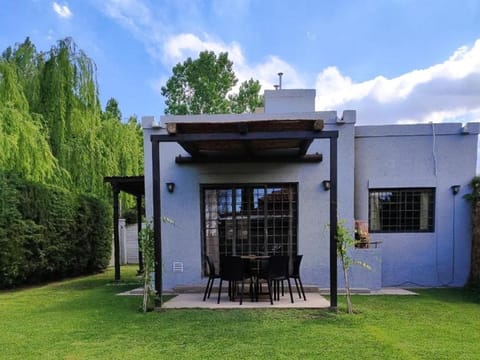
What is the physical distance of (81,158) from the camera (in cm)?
1133

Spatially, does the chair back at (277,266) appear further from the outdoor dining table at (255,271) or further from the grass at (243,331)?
the grass at (243,331)

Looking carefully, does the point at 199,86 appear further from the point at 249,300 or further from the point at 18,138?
the point at 249,300

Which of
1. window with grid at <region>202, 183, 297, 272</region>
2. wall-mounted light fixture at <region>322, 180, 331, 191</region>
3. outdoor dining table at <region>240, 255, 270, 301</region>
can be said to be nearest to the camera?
outdoor dining table at <region>240, 255, 270, 301</region>

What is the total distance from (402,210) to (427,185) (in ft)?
2.72

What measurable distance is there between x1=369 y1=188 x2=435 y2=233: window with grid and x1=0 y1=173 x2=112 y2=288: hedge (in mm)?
8590

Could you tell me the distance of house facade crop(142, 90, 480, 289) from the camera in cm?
782

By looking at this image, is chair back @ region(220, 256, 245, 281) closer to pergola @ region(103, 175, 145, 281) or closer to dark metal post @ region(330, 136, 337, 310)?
dark metal post @ region(330, 136, 337, 310)

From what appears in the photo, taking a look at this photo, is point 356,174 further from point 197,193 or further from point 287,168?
point 197,193

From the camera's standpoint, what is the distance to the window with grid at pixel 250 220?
7.92 m

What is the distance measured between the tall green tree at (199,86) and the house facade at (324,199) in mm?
16755

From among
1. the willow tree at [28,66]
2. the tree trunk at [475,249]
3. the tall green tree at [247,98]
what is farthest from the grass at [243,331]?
the tall green tree at [247,98]

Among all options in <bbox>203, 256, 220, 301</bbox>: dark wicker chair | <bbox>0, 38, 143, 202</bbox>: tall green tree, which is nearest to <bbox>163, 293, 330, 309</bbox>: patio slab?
<bbox>203, 256, 220, 301</bbox>: dark wicker chair

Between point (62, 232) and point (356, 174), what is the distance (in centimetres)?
841

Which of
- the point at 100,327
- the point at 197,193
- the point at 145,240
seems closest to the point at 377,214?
the point at 197,193
